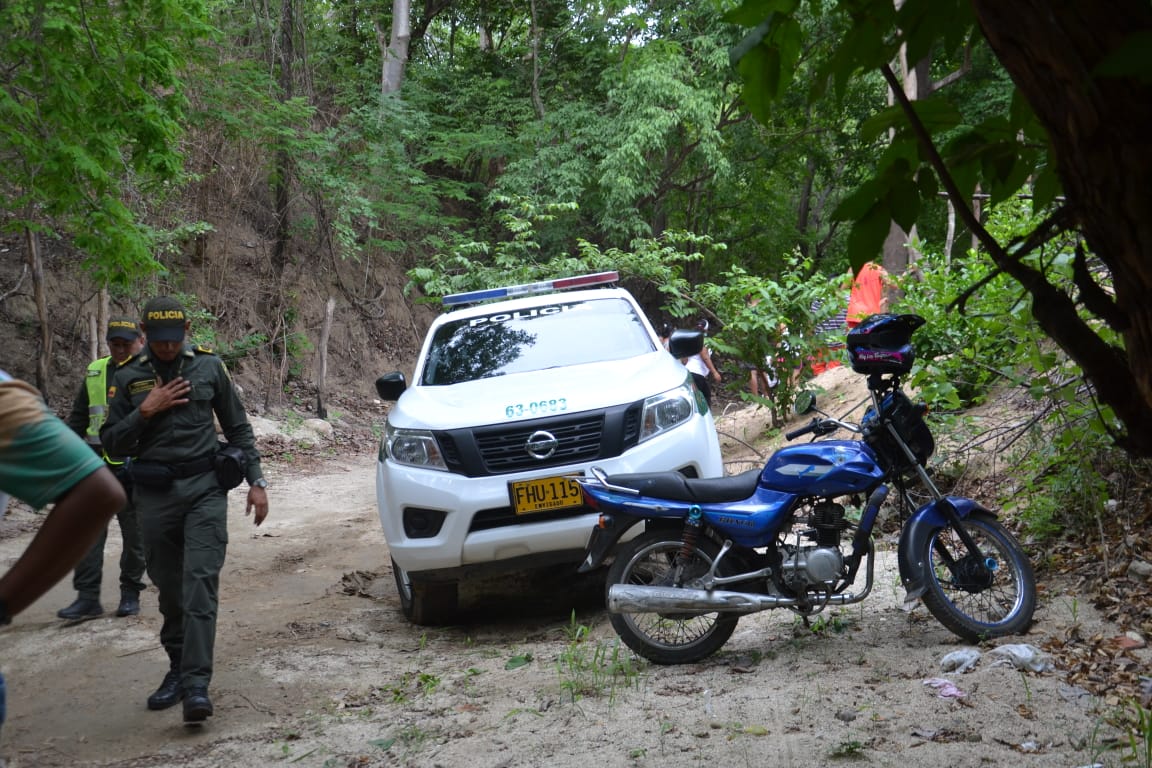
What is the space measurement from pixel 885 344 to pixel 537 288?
12.3 ft

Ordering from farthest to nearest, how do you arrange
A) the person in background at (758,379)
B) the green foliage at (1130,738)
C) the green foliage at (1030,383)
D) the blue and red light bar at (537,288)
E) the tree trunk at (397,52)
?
1. the tree trunk at (397,52)
2. the person in background at (758,379)
3. the blue and red light bar at (537,288)
4. the green foliage at (1030,383)
5. the green foliage at (1130,738)

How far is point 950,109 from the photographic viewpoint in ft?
6.64

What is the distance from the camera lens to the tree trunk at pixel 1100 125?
1.53m

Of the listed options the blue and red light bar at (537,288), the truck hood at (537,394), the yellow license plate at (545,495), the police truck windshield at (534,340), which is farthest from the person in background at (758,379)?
the yellow license plate at (545,495)

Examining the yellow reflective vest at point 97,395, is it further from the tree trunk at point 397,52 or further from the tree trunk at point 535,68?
the tree trunk at point 535,68

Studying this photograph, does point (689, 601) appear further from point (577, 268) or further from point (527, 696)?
point (577, 268)

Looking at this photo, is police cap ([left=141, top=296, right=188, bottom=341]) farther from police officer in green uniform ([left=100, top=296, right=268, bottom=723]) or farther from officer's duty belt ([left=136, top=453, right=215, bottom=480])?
officer's duty belt ([left=136, top=453, right=215, bottom=480])

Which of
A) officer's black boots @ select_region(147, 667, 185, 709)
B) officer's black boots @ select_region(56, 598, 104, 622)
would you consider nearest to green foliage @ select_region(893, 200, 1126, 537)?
officer's black boots @ select_region(147, 667, 185, 709)

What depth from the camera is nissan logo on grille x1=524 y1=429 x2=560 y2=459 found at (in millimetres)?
6156

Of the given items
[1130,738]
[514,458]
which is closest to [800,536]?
[514,458]

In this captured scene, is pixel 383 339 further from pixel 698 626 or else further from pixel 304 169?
pixel 698 626

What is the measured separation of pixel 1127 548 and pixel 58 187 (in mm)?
8405

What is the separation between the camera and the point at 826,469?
5.24m

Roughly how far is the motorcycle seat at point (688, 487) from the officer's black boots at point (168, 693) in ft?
8.11
